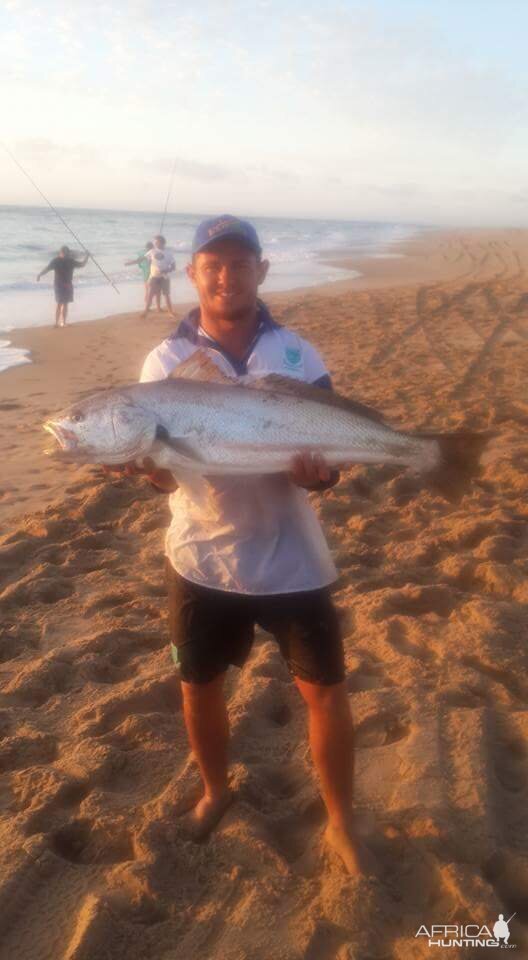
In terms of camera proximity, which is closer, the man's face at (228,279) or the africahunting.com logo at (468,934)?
the africahunting.com logo at (468,934)

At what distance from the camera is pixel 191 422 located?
2.62 meters

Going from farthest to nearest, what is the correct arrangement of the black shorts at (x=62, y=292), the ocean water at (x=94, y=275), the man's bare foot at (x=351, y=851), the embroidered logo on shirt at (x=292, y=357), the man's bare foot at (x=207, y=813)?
the ocean water at (x=94, y=275)
the black shorts at (x=62, y=292)
the man's bare foot at (x=207, y=813)
the embroidered logo on shirt at (x=292, y=357)
the man's bare foot at (x=351, y=851)

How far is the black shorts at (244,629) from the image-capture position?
2.57 metres

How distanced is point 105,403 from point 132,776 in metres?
1.61

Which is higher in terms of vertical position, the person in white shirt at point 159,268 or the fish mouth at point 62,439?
the fish mouth at point 62,439

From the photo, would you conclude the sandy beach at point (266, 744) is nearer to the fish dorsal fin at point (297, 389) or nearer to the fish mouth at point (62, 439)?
the fish mouth at point (62, 439)

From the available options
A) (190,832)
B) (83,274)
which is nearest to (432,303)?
(83,274)

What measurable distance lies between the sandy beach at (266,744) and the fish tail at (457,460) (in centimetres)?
116

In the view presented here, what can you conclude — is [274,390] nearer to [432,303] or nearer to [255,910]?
[255,910]

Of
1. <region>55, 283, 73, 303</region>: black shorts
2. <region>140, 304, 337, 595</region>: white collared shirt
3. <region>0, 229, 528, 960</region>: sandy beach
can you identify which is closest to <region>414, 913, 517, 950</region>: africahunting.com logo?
<region>0, 229, 528, 960</region>: sandy beach

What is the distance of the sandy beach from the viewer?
2432 millimetres

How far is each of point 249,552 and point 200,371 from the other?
66cm

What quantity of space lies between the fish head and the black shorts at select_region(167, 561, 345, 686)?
50 cm

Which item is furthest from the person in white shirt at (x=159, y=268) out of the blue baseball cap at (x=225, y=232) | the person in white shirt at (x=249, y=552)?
the person in white shirt at (x=249, y=552)
